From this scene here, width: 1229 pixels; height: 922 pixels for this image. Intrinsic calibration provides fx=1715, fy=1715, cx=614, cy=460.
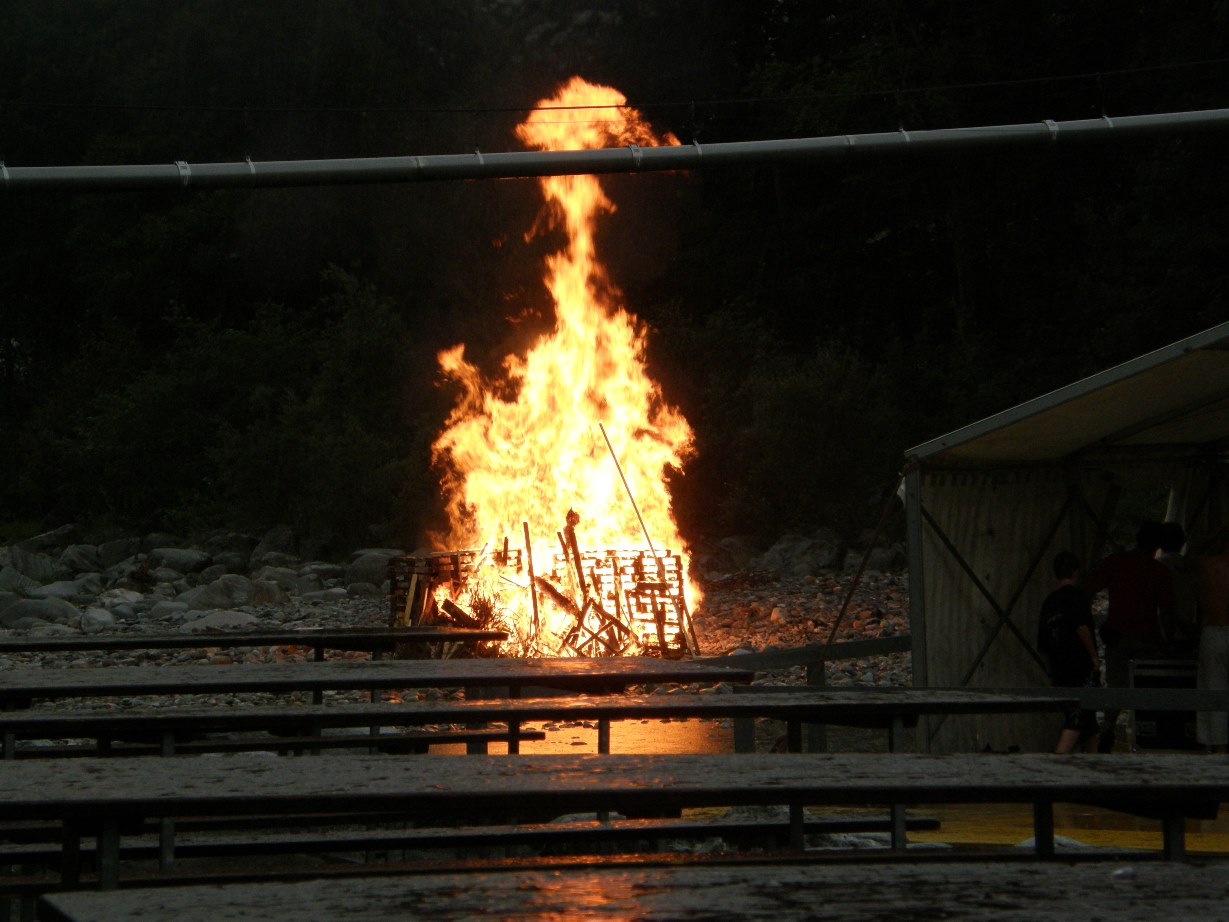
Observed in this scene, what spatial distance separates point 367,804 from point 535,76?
41.7m

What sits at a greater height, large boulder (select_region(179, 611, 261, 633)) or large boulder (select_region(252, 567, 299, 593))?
large boulder (select_region(252, 567, 299, 593))

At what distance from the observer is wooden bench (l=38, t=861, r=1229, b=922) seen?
10.1 feet

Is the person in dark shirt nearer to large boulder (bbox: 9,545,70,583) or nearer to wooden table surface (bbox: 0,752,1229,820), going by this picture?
wooden table surface (bbox: 0,752,1229,820)

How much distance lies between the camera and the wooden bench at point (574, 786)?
4105 millimetres

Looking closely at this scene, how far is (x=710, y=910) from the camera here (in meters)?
3.10

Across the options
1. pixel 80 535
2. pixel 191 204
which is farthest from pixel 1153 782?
pixel 191 204

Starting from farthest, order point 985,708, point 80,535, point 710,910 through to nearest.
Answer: point 80,535, point 985,708, point 710,910

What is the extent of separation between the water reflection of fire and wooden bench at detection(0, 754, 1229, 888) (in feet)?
42.9

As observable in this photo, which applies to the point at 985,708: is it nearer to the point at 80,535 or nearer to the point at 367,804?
the point at 367,804

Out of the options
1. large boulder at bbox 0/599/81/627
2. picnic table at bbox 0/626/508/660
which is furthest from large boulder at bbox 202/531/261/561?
picnic table at bbox 0/626/508/660

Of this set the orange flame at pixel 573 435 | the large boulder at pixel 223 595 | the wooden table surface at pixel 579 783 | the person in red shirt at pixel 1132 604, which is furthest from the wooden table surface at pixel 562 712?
the large boulder at pixel 223 595

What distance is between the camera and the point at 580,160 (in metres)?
16.6

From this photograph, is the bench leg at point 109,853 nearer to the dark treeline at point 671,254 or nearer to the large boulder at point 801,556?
the dark treeline at point 671,254

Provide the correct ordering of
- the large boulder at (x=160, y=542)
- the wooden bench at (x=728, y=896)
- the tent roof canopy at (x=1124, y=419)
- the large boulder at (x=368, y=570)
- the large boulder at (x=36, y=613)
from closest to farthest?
the wooden bench at (x=728, y=896)
the tent roof canopy at (x=1124, y=419)
the large boulder at (x=36, y=613)
the large boulder at (x=368, y=570)
the large boulder at (x=160, y=542)
